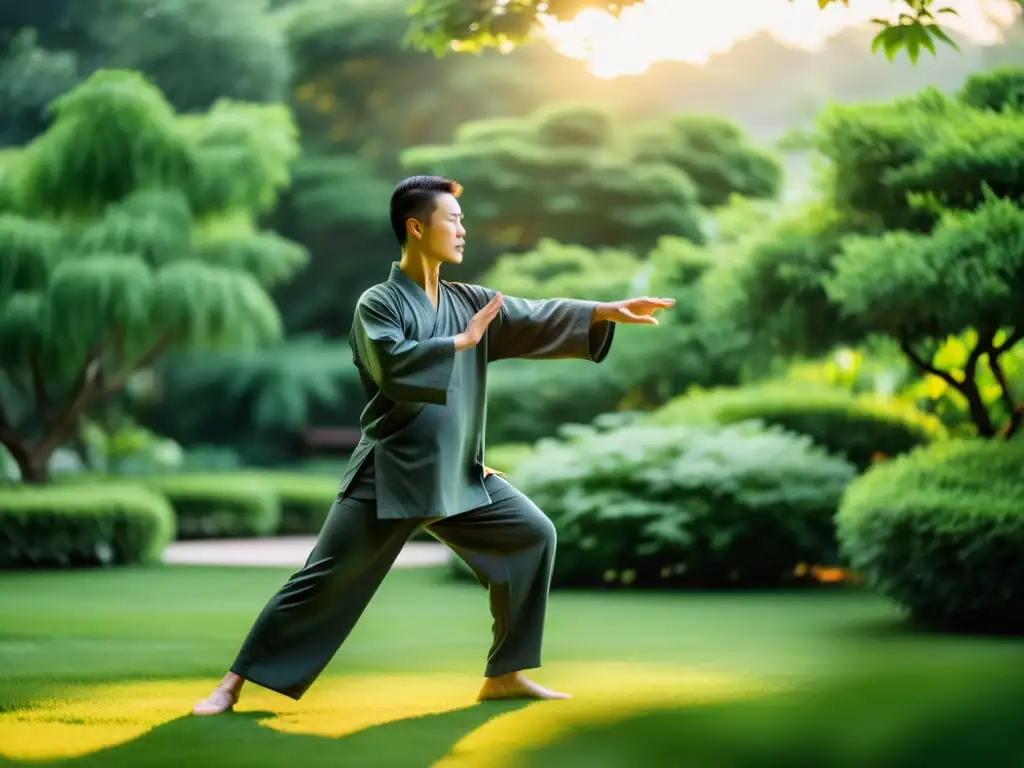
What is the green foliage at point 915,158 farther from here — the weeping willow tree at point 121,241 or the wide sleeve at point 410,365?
Answer: the weeping willow tree at point 121,241

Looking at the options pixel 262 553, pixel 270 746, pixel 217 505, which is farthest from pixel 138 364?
pixel 270 746

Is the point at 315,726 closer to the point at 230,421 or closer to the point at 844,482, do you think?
the point at 844,482

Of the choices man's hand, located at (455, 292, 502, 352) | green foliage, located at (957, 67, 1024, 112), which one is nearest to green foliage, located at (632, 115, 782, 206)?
green foliage, located at (957, 67, 1024, 112)

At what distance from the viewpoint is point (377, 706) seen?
4.27 m

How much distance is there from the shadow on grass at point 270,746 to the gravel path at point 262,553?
6.52m

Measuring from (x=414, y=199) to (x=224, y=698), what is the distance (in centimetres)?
160

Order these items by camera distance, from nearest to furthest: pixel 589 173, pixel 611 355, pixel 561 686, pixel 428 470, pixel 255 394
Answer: pixel 428 470
pixel 561 686
pixel 611 355
pixel 589 173
pixel 255 394

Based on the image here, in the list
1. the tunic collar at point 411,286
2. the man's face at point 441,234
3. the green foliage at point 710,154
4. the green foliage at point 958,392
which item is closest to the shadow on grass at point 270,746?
the tunic collar at point 411,286

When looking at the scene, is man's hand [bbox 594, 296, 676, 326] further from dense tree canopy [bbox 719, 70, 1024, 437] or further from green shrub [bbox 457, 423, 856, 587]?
green shrub [bbox 457, 423, 856, 587]

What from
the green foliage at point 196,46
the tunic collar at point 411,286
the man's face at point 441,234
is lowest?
the tunic collar at point 411,286

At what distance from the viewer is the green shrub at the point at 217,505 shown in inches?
548

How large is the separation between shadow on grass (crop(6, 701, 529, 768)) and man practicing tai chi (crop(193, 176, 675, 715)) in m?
0.25

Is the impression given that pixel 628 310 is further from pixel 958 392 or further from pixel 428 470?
pixel 958 392

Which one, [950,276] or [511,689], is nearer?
[511,689]
